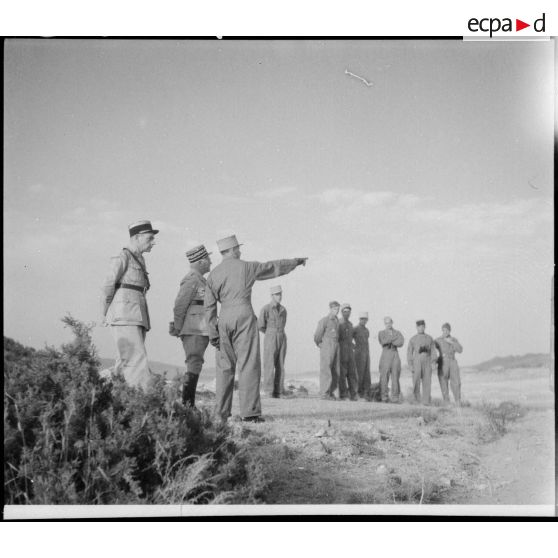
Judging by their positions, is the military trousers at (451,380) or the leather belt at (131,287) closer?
the leather belt at (131,287)

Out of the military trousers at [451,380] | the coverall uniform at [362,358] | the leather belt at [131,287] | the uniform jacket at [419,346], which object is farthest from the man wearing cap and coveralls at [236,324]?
the military trousers at [451,380]

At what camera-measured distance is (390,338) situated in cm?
867

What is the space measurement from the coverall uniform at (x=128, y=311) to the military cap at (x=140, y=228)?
201 millimetres

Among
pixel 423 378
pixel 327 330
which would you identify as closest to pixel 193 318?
pixel 327 330

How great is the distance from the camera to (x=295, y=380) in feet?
29.6

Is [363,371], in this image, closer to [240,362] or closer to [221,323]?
[240,362]

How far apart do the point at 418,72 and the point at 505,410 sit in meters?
3.52

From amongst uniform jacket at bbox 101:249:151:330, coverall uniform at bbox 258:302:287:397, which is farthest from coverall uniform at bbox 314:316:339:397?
uniform jacket at bbox 101:249:151:330

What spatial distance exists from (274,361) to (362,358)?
992 mm

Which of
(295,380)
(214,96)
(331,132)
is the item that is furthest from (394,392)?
(214,96)

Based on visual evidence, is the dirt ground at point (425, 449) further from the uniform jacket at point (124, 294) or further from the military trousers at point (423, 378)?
the uniform jacket at point (124, 294)

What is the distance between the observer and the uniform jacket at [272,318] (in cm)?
855

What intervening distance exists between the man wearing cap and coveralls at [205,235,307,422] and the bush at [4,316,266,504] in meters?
0.50

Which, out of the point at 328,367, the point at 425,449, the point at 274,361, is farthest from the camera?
the point at 328,367
